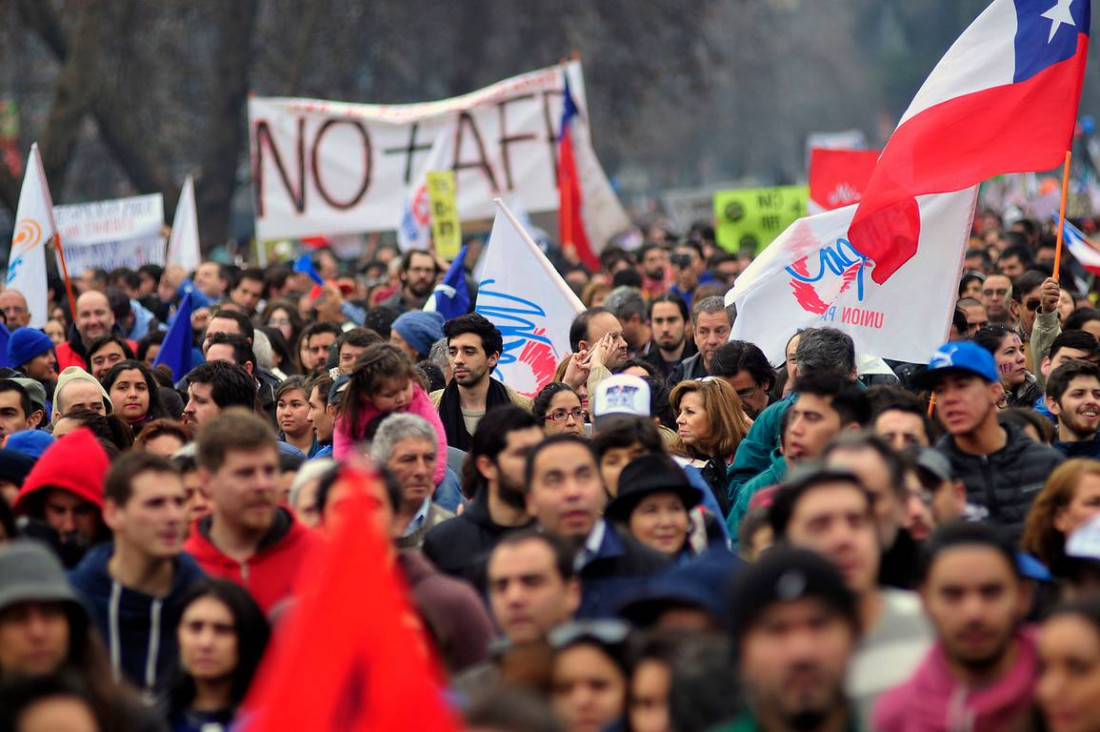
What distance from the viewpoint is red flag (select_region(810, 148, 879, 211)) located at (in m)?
15.3

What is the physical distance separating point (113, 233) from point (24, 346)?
7.39m

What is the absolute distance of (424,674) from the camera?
13.0ft

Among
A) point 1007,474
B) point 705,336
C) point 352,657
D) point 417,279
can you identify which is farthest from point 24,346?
point 352,657

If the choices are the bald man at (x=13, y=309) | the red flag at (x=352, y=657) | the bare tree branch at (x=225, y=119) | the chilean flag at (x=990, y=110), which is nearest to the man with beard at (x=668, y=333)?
the chilean flag at (x=990, y=110)

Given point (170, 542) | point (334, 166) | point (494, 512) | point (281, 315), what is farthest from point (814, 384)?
point (334, 166)

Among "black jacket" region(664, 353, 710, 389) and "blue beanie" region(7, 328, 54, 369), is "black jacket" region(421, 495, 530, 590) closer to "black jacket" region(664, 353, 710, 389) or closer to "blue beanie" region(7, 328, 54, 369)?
"black jacket" region(664, 353, 710, 389)

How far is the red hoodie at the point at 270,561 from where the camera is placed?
6.04 m

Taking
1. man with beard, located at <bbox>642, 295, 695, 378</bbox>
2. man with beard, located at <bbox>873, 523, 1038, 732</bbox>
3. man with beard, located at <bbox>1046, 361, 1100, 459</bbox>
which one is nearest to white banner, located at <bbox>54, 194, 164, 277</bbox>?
man with beard, located at <bbox>642, 295, 695, 378</bbox>

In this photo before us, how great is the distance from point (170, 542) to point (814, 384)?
8.38ft

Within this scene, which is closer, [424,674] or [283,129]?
[424,674]

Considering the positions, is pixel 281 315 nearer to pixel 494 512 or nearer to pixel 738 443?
pixel 738 443

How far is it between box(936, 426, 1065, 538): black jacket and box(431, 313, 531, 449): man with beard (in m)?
2.79

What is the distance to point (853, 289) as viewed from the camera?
32.4ft

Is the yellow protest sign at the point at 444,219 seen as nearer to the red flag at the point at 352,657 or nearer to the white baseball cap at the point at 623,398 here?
the white baseball cap at the point at 623,398
